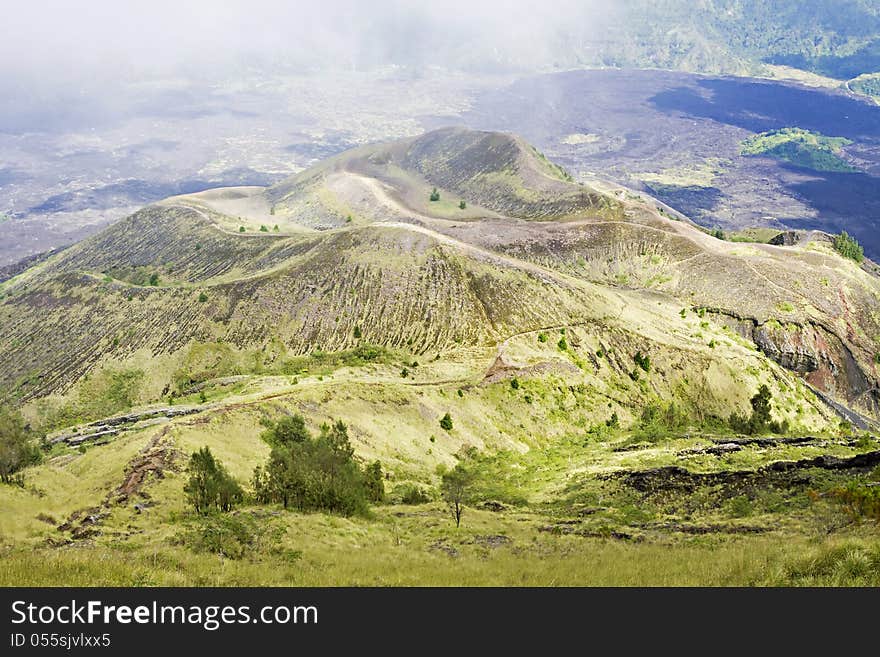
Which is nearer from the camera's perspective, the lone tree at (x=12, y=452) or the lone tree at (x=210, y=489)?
the lone tree at (x=210, y=489)

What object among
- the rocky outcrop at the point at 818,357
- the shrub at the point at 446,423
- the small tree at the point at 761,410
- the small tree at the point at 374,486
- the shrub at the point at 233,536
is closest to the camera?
the shrub at the point at 233,536

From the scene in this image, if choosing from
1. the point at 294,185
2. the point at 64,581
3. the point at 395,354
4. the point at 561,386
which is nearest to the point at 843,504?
the point at 64,581

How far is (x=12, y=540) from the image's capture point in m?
20.6

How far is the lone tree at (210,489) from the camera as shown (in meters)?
25.6

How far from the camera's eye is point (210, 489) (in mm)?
25625

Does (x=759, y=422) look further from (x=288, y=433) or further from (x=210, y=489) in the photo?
(x=210, y=489)

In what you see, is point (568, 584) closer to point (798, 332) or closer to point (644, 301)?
point (644, 301)

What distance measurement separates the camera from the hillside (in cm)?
3177

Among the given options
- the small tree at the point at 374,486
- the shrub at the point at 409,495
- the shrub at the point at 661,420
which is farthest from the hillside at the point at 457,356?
the small tree at the point at 374,486

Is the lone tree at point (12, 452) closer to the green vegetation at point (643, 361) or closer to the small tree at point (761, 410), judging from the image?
the small tree at point (761, 410)

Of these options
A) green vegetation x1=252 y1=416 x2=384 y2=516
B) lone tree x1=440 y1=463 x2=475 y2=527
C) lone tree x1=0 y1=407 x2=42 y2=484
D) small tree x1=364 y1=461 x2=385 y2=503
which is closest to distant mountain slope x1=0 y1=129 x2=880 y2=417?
lone tree x1=0 y1=407 x2=42 y2=484

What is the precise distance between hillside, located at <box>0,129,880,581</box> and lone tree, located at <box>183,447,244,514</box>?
168cm

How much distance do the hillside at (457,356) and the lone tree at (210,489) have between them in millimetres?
1680

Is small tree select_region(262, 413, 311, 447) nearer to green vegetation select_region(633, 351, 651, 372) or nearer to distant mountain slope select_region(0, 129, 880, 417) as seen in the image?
distant mountain slope select_region(0, 129, 880, 417)
